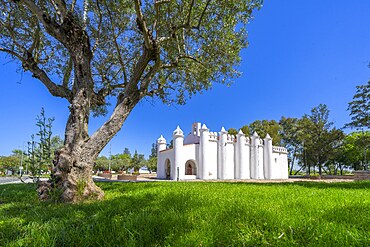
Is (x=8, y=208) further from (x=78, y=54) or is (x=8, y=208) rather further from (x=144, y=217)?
(x=78, y=54)

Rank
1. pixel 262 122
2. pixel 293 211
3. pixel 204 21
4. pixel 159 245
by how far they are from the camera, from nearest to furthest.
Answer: pixel 159 245 < pixel 293 211 < pixel 204 21 < pixel 262 122

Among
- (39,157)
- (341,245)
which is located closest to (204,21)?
(39,157)

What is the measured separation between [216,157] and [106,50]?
22235 mm

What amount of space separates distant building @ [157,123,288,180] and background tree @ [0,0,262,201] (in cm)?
1634

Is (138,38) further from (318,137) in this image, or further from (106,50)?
(318,137)

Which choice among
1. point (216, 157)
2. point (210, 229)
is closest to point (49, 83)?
point (210, 229)

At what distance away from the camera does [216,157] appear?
30.3 metres

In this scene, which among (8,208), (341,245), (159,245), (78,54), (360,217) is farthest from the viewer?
(78,54)

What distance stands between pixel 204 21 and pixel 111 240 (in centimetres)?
915

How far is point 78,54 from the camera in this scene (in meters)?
6.66

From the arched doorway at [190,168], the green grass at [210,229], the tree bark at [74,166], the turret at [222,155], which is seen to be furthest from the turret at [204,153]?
the green grass at [210,229]

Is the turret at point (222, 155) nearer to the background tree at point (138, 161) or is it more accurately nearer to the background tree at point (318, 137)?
the background tree at point (318, 137)

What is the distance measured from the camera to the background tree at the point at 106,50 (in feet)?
20.7

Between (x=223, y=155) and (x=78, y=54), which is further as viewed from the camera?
(x=223, y=155)
